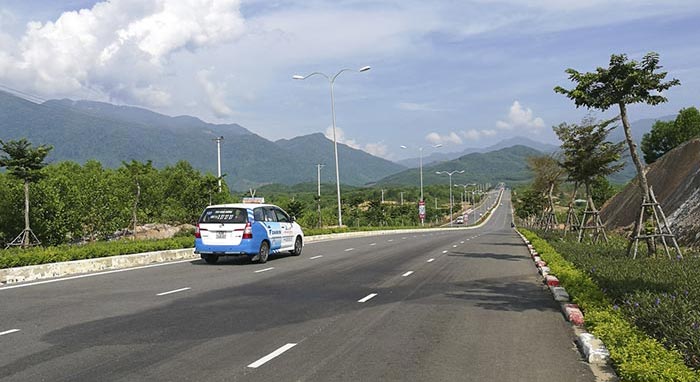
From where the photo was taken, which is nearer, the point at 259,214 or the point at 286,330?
the point at 286,330

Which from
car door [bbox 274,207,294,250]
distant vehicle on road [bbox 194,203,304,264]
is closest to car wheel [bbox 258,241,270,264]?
distant vehicle on road [bbox 194,203,304,264]

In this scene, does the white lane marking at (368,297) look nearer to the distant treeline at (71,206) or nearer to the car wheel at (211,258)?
the car wheel at (211,258)

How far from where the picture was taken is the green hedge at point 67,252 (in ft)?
51.8

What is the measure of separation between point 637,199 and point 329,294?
34.2 meters

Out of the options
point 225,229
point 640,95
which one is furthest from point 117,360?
point 640,95

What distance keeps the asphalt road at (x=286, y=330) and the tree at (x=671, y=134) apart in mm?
81232

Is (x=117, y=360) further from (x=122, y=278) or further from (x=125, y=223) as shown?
(x=125, y=223)

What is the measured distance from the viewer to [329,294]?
12.7m

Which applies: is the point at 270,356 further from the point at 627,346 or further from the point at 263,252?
the point at 263,252

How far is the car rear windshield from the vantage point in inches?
767

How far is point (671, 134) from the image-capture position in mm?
87938

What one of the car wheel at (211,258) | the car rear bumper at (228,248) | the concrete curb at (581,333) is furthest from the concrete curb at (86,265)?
the concrete curb at (581,333)

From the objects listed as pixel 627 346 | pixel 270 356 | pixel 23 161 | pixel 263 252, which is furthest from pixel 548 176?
pixel 270 356

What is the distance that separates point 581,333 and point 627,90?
10.1m
